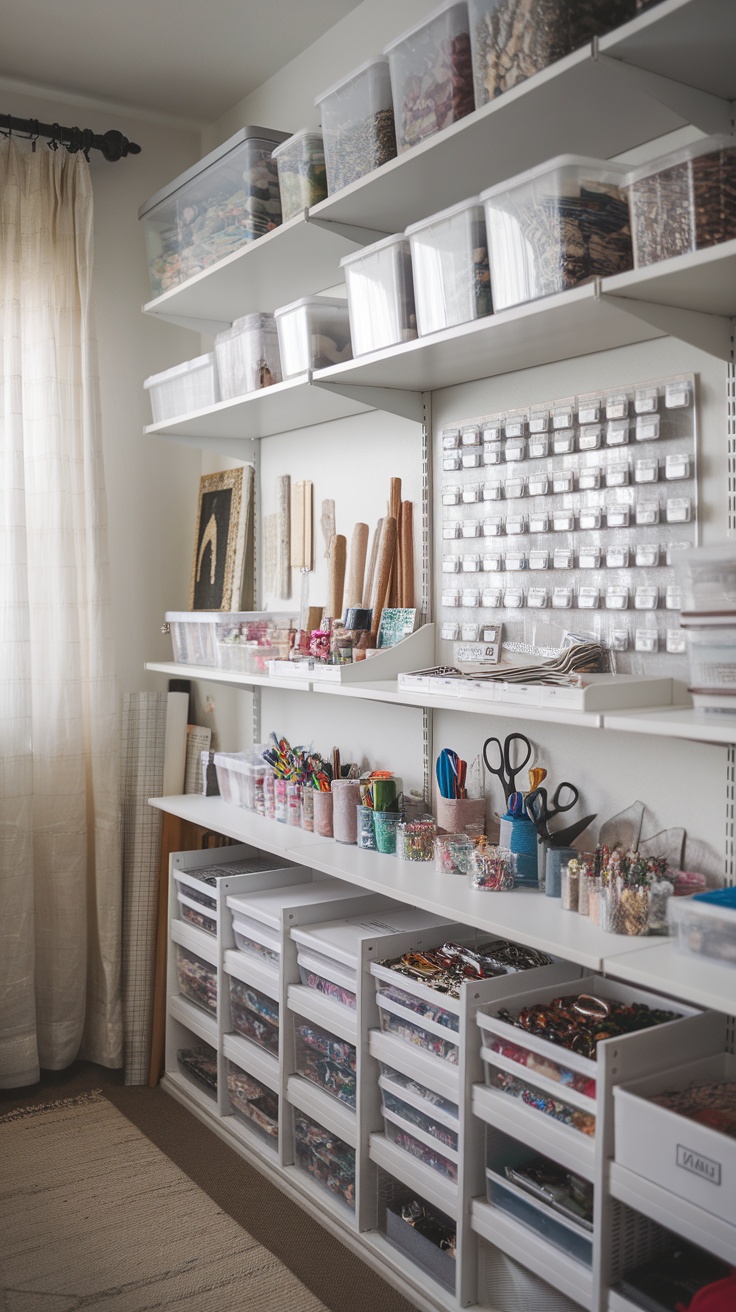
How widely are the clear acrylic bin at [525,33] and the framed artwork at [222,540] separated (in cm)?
163

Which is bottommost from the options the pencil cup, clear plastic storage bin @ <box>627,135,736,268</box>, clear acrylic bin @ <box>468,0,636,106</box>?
the pencil cup

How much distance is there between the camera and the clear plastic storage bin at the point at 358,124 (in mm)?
2086

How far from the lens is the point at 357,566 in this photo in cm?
268

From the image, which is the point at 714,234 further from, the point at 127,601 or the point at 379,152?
the point at 127,601

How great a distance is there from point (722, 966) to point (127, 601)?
7.86 feet

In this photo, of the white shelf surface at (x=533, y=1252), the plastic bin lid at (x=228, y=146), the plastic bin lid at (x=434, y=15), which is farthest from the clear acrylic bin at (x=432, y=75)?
the white shelf surface at (x=533, y=1252)

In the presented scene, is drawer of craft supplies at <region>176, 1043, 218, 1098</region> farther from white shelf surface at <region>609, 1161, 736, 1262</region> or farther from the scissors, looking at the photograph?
white shelf surface at <region>609, 1161, 736, 1262</region>

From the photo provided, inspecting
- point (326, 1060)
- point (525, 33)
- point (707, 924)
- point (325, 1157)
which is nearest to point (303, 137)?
point (525, 33)

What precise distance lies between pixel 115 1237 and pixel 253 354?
6.90 ft

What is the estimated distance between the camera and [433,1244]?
2072mm

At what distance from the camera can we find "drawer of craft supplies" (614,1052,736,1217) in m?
1.46

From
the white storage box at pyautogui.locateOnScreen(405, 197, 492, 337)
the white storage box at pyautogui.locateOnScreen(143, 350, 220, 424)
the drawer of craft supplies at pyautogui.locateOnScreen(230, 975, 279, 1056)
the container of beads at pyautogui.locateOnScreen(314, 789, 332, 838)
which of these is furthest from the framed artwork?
the white storage box at pyautogui.locateOnScreen(405, 197, 492, 337)

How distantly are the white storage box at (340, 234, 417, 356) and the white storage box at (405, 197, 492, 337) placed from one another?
7 centimetres

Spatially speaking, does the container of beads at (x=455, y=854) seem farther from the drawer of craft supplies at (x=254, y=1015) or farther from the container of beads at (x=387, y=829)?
the drawer of craft supplies at (x=254, y=1015)
